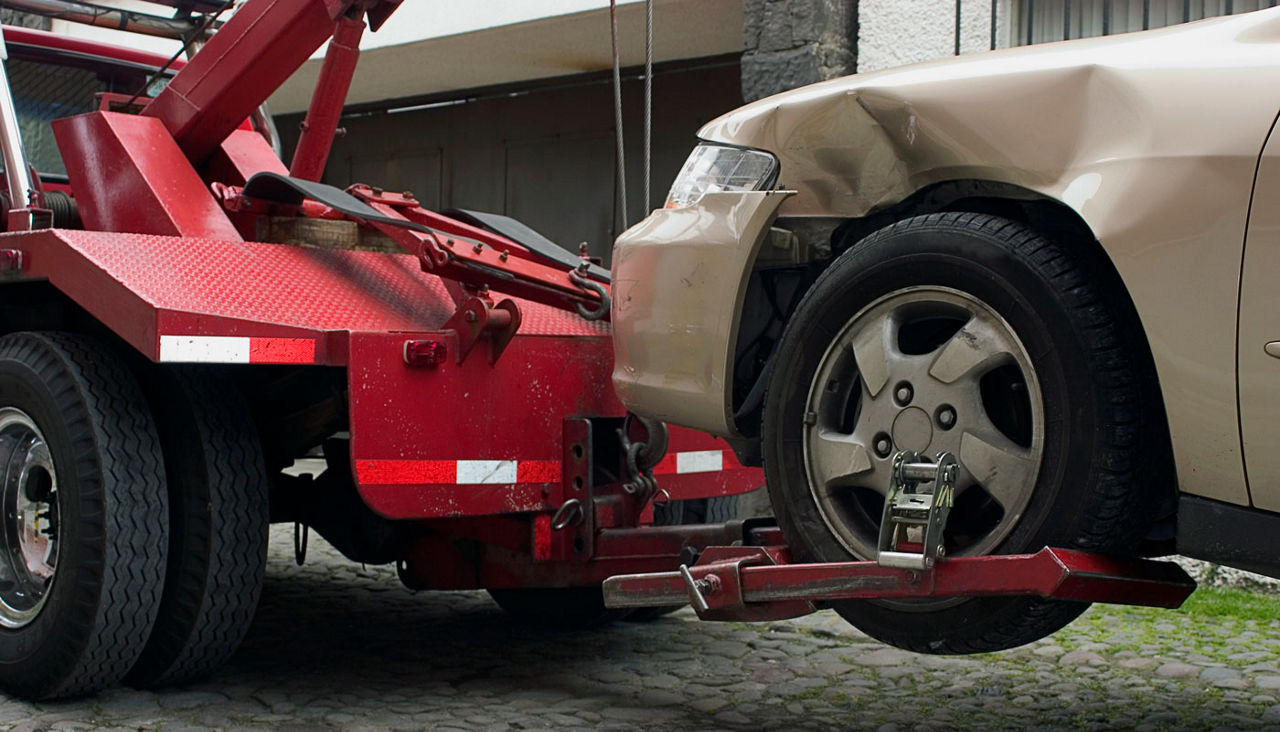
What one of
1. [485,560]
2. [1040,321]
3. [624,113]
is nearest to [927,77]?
[1040,321]

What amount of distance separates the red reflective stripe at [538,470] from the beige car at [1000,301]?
832 millimetres

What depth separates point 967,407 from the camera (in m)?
2.84

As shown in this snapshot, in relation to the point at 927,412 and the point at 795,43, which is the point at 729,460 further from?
the point at 795,43

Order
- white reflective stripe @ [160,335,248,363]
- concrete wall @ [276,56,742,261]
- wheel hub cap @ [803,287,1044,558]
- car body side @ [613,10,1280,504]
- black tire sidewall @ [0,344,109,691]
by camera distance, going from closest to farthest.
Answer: car body side @ [613,10,1280,504] → wheel hub cap @ [803,287,1044,558] → white reflective stripe @ [160,335,248,363] → black tire sidewall @ [0,344,109,691] → concrete wall @ [276,56,742,261]

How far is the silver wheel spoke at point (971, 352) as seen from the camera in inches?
111

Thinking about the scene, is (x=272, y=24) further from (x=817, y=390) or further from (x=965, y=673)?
(x=965, y=673)

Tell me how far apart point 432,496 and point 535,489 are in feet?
1.14

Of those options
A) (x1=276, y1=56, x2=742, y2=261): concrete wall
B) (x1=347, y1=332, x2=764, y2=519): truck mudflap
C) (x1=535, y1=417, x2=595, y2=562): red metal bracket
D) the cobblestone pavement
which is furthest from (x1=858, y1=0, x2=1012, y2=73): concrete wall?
(x1=535, y1=417, x2=595, y2=562): red metal bracket

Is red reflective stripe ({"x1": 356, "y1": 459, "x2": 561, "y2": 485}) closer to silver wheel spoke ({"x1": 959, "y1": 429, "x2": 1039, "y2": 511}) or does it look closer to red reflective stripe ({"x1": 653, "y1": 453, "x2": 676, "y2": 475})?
red reflective stripe ({"x1": 653, "y1": 453, "x2": 676, "y2": 475})

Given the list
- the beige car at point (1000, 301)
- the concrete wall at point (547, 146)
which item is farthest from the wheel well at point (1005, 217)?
the concrete wall at point (547, 146)

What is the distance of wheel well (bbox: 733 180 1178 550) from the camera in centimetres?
277

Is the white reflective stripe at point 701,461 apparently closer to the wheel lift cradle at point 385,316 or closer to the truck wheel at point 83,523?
the wheel lift cradle at point 385,316

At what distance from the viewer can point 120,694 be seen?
4188 millimetres

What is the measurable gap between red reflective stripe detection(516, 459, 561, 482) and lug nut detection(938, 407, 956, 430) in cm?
164
